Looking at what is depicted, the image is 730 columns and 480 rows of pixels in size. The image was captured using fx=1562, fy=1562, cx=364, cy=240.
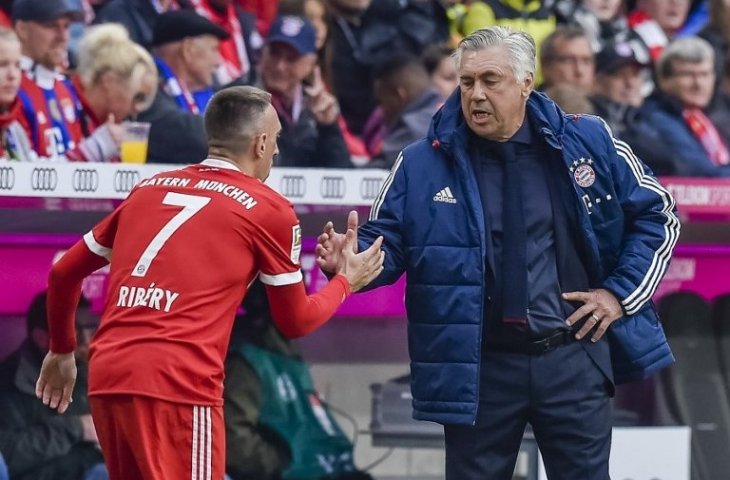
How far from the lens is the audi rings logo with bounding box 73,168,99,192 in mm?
5855

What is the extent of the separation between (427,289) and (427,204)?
10.5 inches

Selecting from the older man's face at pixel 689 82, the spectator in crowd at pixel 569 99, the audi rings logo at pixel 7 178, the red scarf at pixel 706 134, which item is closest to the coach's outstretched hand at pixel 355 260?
the audi rings logo at pixel 7 178

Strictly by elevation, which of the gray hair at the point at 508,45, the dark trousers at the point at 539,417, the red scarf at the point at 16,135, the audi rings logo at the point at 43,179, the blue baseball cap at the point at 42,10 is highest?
the blue baseball cap at the point at 42,10

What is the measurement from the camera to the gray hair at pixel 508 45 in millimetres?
4816

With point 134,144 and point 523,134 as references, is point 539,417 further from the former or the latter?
point 134,144

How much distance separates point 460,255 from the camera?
4.80m

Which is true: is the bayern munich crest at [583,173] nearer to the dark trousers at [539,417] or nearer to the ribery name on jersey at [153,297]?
the dark trousers at [539,417]

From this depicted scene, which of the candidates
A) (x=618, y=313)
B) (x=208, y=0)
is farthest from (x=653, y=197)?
(x=208, y=0)

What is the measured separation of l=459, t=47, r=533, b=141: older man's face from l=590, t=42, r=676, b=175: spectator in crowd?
3558 mm

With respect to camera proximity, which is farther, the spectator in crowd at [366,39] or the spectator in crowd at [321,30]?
the spectator in crowd at [366,39]

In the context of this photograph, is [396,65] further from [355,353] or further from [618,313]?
[618,313]

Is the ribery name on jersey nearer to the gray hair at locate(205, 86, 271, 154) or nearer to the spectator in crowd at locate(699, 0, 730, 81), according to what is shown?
the gray hair at locate(205, 86, 271, 154)

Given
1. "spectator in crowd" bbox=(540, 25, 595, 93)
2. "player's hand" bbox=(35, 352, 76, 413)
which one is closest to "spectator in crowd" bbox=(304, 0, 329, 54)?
"spectator in crowd" bbox=(540, 25, 595, 93)

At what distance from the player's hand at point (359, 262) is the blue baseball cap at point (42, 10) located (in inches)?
133
